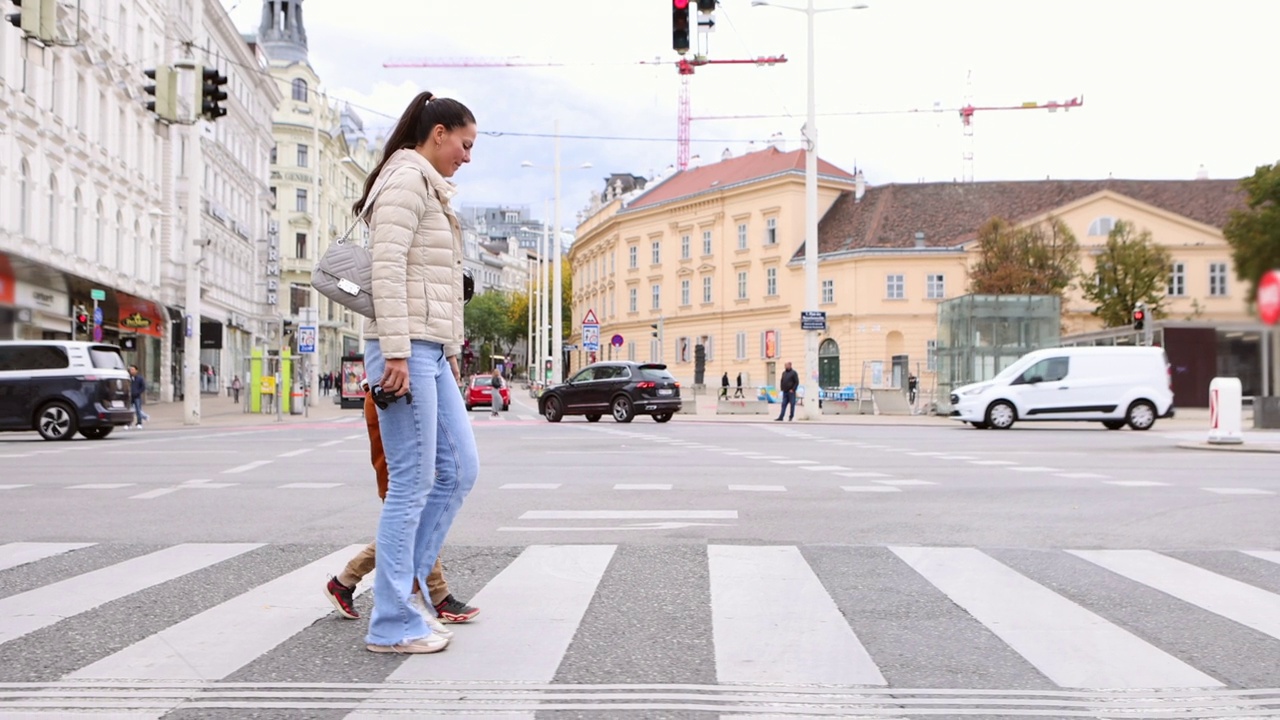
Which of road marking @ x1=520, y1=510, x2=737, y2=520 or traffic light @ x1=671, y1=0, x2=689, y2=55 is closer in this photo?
road marking @ x1=520, y1=510, x2=737, y2=520

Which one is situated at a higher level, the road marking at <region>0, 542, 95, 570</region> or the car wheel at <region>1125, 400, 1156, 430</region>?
the car wheel at <region>1125, 400, 1156, 430</region>

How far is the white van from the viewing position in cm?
2811

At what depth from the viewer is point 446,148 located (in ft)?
15.7

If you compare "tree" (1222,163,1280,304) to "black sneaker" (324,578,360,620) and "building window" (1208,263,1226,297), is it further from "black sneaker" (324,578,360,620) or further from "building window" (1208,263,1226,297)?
"black sneaker" (324,578,360,620)

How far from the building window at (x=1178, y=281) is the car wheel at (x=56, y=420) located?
22.7m

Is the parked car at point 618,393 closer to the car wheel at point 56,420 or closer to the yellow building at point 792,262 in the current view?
the car wheel at point 56,420

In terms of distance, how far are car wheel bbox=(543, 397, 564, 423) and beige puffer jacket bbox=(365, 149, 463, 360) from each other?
2823 centimetres

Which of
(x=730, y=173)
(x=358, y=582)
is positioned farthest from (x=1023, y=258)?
(x=358, y=582)

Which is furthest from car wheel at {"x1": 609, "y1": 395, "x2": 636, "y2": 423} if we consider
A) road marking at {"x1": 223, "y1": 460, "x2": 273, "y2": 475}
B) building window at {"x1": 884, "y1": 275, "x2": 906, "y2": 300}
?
building window at {"x1": 884, "y1": 275, "x2": 906, "y2": 300}

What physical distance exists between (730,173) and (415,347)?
83034 mm

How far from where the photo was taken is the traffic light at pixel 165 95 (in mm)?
20906

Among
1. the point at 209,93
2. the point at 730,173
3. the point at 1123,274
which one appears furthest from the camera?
the point at 730,173

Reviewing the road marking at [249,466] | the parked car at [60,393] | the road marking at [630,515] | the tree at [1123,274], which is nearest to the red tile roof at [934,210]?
the parked car at [60,393]

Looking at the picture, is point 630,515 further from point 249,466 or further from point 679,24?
point 679,24
